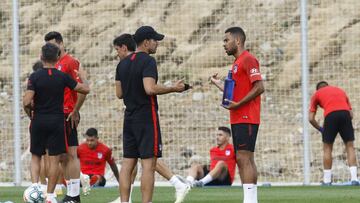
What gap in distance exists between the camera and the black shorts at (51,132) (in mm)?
15391

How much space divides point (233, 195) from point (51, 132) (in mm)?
4049

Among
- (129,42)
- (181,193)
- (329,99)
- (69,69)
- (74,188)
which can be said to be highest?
(129,42)

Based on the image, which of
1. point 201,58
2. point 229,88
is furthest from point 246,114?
point 201,58

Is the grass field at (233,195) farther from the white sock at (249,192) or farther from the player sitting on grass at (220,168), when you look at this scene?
the white sock at (249,192)

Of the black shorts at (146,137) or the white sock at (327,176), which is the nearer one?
the black shorts at (146,137)

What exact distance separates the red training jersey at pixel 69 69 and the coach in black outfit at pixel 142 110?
264 cm

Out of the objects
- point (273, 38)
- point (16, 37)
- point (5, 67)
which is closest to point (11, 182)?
point (16, 37)

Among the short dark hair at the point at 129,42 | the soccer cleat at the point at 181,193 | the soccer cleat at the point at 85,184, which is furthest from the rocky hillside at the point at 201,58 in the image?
the short dark hair at the point at 129,42

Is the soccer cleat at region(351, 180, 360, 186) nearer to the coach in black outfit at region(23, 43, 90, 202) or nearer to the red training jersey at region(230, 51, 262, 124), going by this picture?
the red training jersey at region(230, 51, 262, 124)

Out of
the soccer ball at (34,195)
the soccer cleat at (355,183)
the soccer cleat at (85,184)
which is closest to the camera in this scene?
the soccer ball at (34,195)

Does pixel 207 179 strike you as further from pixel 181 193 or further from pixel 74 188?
pixel 74 188

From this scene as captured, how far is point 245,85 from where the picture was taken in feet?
49.2

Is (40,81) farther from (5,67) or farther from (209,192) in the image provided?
(5,67)

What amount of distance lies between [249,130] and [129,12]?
17619 millimetres
